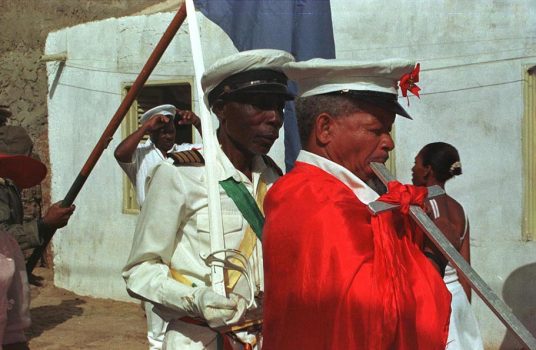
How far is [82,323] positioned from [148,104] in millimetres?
2736

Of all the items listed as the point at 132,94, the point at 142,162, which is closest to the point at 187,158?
the point at 132,94

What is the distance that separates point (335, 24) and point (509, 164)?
7.09 ft

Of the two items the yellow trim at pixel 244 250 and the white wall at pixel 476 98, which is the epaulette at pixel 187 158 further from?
the white wall at pixel 476 98

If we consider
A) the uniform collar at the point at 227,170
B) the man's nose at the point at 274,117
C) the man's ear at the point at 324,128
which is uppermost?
the man's nose at the point at 274,117

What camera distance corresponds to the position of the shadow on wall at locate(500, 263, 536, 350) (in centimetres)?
727

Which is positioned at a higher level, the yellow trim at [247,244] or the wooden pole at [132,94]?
the wooden pole at [132,94]

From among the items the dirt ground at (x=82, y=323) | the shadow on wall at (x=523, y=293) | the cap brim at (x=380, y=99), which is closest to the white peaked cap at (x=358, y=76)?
the cap brim at (x=380, y=99)

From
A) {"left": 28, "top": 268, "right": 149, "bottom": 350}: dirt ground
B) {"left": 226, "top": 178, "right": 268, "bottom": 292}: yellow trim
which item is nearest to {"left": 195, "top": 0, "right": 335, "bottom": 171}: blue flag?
{"left": 226, "top": 178, "right": 268, "bottom": 292}: yellow trim

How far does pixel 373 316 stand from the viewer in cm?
226

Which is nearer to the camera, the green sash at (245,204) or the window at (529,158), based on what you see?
the green sash at (245,204)

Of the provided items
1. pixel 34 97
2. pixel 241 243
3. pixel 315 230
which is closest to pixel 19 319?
pixel 241 243

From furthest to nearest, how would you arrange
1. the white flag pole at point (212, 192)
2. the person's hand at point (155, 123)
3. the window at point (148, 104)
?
the window at point (148, 104) < the person's hand at point (155, 123) < the white flag pole at point (212, 192)

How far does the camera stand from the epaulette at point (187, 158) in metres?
3.27

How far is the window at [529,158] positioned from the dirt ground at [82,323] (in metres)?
4.11
